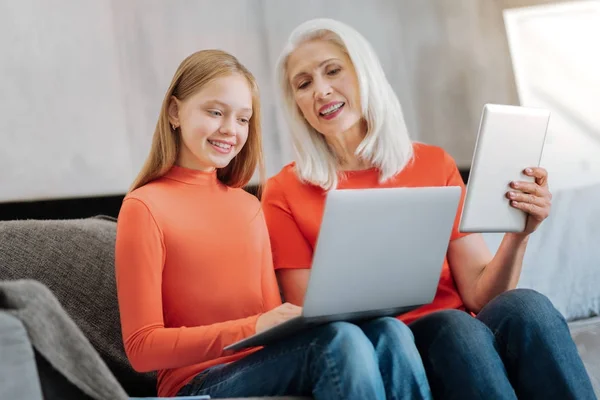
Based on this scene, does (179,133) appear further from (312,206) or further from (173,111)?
(312,206)

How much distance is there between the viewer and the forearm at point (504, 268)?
1.35m

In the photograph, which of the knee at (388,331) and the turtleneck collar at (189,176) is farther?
the turtleneck collar at (189,176)

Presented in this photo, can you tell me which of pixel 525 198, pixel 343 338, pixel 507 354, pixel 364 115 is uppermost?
pixel 364 115

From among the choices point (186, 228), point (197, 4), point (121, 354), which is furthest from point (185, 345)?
point (197, 4)

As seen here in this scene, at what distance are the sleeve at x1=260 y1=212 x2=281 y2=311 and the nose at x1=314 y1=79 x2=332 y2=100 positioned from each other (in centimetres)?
30

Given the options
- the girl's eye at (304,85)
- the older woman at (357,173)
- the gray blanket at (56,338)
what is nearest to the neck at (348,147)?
the older woman at (357,173)

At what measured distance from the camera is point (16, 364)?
0.79 metres

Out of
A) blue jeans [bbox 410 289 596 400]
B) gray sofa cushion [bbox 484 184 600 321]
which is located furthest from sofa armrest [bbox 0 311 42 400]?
gray sofa cushion [bbox 484 184 600 321]

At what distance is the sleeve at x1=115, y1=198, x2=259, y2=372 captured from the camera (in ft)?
3.65

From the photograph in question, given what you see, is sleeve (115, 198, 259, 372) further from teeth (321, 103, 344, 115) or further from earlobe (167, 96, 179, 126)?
teeth (321, 103, 344, 115)

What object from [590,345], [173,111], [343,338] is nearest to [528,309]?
[343,338]

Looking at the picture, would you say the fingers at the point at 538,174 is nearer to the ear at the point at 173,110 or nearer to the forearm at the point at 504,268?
the forearm at the point at 504,268

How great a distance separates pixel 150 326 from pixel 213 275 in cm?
16

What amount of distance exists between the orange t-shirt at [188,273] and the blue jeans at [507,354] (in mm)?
283
